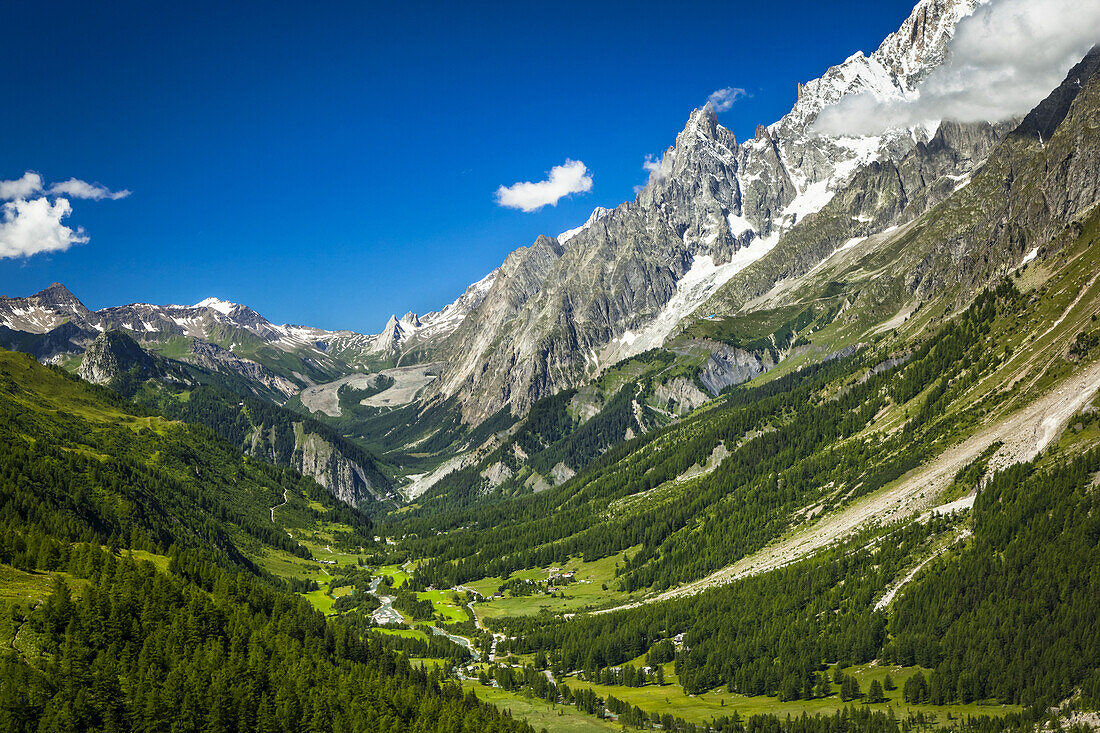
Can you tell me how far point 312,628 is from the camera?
135250 millimetres

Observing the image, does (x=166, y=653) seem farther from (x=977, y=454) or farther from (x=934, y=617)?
(x=977, y=454)

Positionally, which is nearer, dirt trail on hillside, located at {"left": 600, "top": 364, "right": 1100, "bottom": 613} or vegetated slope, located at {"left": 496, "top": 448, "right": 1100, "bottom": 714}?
vegetated slope, located at {"left": 496, "top": 448, "right": 1100, "bottom": 714}

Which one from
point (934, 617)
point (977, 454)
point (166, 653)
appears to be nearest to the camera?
point (166, 653)

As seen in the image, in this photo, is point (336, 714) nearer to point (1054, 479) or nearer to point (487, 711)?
point (487, 711)

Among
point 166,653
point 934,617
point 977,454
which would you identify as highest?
point 977,454

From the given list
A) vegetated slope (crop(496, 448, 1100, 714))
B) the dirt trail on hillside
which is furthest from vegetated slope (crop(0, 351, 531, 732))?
the dirt trail on hillside

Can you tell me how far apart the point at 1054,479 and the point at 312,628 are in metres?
141

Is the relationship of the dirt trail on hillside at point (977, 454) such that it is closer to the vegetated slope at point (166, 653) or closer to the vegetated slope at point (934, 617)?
the vegetated slope at point (934, 617)

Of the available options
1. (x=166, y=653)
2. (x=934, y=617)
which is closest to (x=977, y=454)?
(x=934, y=617)

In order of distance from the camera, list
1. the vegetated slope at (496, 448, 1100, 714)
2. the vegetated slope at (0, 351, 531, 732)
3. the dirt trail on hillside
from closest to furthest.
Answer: the vegetated slope at (0, 351, 531, 732) < the vegetated slope at (496, 448, 1100, 714) < the dirt trail on hillside

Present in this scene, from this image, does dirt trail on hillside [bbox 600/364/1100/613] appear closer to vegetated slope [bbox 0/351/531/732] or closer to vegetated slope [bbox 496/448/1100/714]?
vegetated slope [bbox 496/448/1100/714]

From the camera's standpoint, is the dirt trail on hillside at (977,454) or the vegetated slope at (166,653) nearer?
the vegetated slope at (166,653)

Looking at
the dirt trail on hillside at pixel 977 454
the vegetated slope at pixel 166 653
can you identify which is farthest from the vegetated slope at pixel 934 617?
the vegetated slope at pixel 166 653

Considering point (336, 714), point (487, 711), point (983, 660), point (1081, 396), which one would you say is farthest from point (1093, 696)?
point (336, 714)
